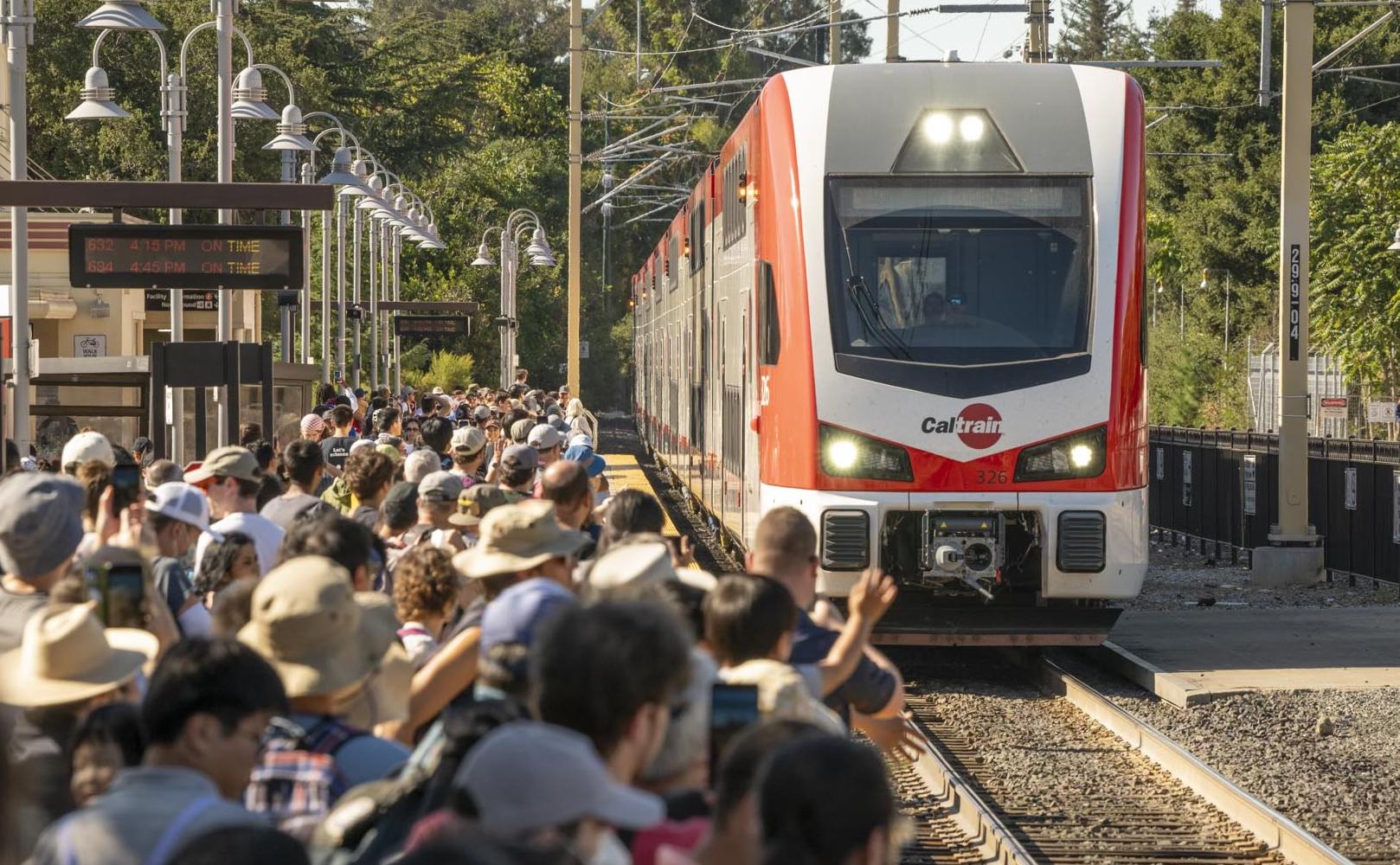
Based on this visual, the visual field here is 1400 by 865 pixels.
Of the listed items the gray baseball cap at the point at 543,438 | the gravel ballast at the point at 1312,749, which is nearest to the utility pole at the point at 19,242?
the gray baseball cap at the point at 543,438

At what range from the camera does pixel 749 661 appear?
205 inches

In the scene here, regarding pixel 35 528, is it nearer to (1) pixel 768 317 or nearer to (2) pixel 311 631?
(2) pixel 311 631

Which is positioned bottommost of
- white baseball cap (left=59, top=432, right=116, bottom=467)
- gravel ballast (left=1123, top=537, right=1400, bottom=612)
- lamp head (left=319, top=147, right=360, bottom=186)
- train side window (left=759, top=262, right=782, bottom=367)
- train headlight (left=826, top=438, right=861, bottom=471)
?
gravel ballast (left=1123, top=537, right=1400, bottom=612)

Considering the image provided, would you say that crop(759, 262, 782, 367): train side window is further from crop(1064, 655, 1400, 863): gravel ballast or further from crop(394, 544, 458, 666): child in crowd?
crop(394, 544, 458, 666): child in crowd

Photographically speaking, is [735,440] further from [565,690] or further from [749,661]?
[565,690]

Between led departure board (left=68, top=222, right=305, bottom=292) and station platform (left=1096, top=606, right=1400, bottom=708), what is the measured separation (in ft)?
21.5

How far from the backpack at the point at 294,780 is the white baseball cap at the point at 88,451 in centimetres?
459

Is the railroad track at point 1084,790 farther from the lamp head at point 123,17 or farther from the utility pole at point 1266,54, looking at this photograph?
the utility pole at point 1266,54

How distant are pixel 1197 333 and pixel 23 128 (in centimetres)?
3176

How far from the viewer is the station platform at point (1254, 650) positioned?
1348 centimetres

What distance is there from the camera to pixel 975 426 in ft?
43.7

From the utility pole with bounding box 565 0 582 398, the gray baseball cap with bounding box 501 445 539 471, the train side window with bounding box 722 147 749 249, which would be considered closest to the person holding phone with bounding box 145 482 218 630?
the gray baseball cap with bounding box 501 445 539 471

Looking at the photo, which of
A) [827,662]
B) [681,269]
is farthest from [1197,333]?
[827,662]

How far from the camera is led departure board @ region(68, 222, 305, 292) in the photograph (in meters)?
14.8
